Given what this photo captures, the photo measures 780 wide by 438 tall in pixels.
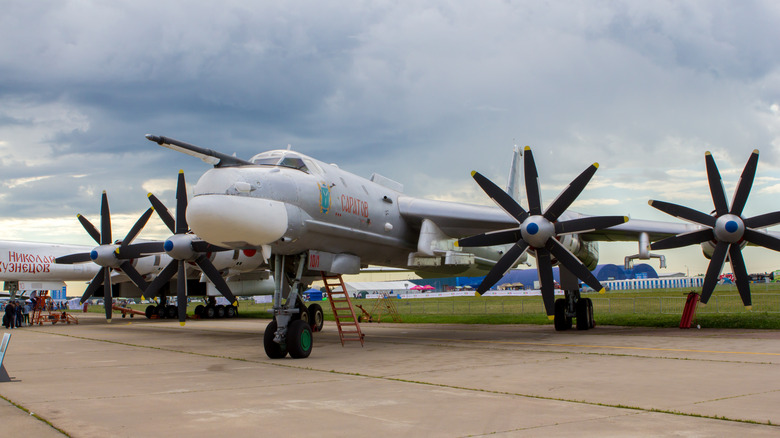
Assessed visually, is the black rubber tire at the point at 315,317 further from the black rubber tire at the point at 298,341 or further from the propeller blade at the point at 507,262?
the black rubber tire at the point at 298,341

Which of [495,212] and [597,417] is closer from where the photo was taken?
[597,417]

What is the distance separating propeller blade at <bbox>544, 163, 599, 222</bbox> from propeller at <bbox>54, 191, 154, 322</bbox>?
1476cm

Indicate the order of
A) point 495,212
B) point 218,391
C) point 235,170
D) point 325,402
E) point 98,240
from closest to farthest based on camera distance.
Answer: point 325,402 < point 218,391 < point 235,170 < point 495,212 < point 98,240

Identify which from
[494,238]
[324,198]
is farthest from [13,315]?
[494,238]

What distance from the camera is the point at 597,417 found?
18.4ft

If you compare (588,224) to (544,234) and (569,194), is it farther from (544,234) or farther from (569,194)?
(544,234)

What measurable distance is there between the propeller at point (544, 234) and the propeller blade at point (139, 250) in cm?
1236

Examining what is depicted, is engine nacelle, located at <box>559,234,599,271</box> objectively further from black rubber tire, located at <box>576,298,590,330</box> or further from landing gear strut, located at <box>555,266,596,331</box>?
black rubber tire, located at <box>576,298,590,330</box>

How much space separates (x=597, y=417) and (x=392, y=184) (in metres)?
12.1

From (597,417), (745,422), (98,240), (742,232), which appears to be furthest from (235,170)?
(98,240)

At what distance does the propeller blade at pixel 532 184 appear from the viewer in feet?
47.4

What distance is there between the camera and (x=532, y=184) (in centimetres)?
1448

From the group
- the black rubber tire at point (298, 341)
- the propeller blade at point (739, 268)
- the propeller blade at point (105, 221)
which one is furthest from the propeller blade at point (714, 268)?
the propeller blade at point (105, 221)

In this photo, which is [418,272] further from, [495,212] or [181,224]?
[181,224]
